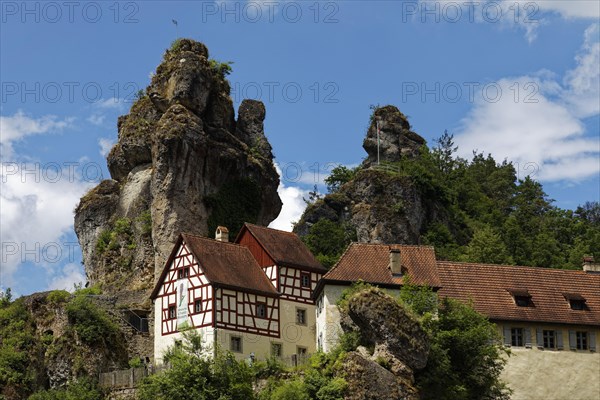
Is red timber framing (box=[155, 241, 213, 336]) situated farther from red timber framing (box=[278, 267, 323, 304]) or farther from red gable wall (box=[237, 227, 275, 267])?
red timber framing (box=[278, 267, 323, 304])

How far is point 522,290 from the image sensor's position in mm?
69438

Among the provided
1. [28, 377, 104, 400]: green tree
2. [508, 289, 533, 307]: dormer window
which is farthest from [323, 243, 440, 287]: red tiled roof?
[28, 377, 104, 400]: green tree

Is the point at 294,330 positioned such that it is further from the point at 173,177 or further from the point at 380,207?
the point at 380,207

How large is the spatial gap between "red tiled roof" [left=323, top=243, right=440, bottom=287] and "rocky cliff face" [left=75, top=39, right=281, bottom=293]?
1328cm

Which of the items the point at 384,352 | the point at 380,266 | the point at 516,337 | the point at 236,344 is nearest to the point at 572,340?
the point at 516,337

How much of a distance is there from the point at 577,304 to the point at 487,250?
15.8 meters

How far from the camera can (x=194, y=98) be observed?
83.1m

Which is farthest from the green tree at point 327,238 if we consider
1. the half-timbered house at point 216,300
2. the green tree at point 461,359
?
the green tree at point 461,359

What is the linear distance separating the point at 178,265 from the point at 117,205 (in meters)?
13.0

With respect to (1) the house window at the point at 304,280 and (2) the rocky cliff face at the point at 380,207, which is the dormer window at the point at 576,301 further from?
(2) the rocky cliff face at the point at 380,207

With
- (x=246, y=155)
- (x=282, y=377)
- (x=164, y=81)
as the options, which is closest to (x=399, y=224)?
(x=246, y=155)

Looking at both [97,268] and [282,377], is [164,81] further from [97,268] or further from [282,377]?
[282,377]

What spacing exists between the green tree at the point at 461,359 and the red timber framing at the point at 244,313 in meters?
10.3

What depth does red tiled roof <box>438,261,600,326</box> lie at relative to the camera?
223 ft
